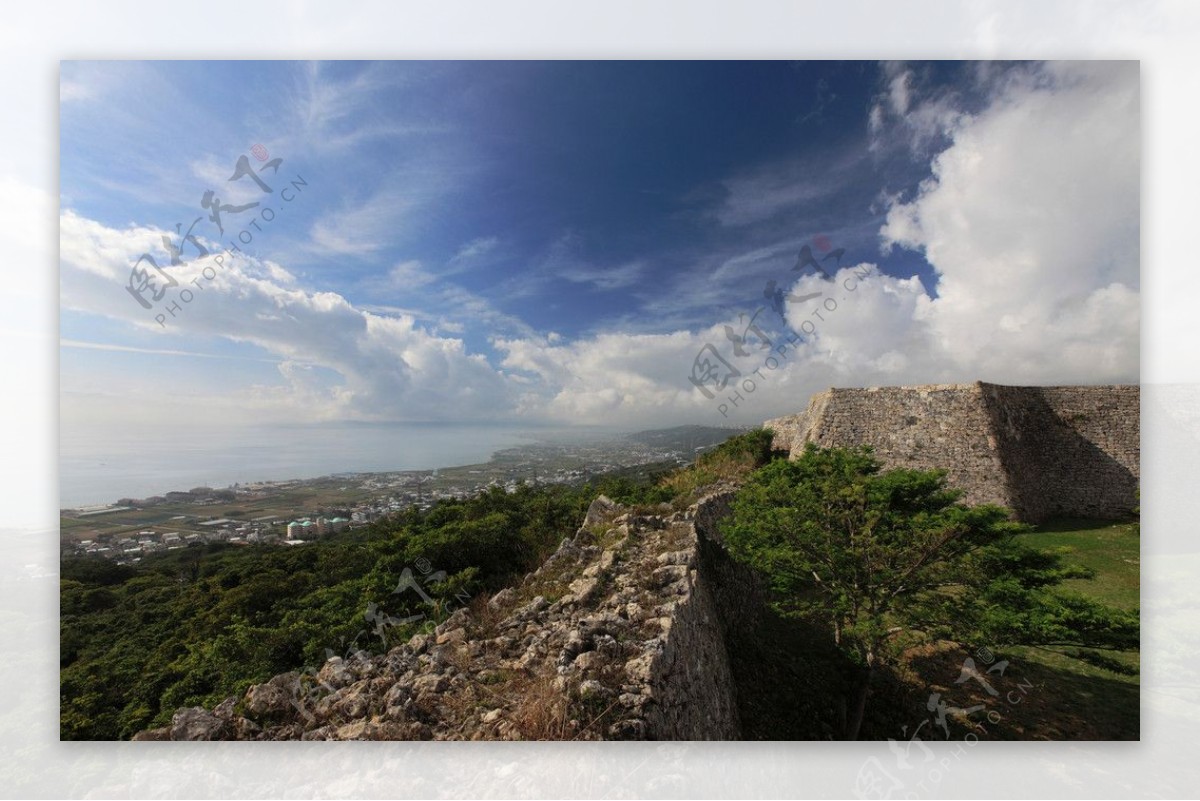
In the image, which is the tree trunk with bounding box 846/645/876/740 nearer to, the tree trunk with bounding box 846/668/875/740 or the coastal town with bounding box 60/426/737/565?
the tree trunk with bounding box 846/668/875/740

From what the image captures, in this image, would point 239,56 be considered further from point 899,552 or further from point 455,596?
point 899,552

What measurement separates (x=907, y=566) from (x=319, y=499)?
17.1 feet

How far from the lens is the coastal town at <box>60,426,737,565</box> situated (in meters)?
3.40

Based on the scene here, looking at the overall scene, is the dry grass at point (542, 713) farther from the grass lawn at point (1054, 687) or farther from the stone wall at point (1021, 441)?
the stone wall at point (1021, 441)

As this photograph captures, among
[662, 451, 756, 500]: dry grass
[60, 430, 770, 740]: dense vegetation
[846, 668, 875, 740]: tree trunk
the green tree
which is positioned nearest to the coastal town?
[60, 430, 770, 740]: dense vegetation

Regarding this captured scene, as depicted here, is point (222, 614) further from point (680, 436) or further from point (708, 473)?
point (708, 473)

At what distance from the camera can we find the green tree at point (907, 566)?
3182 mm

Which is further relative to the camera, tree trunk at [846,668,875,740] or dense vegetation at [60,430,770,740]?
tree trunk at [846,668,875,740]

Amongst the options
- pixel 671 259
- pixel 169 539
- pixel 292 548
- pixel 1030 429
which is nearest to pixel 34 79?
pixel 169 539

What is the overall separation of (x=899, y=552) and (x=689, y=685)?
2.21m

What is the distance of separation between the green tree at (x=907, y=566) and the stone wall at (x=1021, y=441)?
198 inches

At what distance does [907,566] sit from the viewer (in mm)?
3822

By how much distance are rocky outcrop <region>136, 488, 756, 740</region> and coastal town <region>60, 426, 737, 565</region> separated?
132cm

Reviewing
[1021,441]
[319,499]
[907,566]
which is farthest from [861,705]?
[1021,441]
